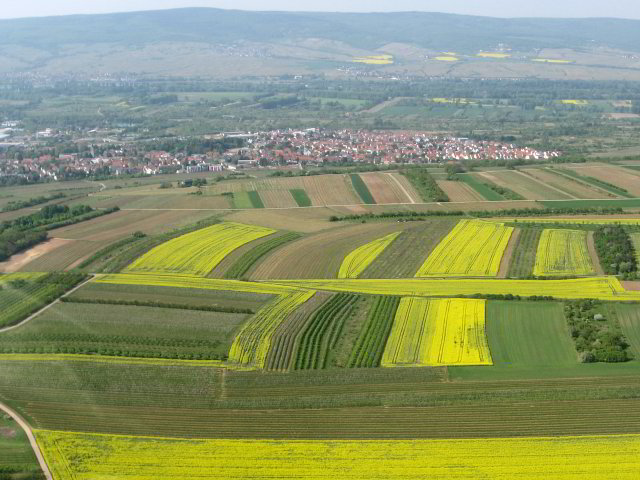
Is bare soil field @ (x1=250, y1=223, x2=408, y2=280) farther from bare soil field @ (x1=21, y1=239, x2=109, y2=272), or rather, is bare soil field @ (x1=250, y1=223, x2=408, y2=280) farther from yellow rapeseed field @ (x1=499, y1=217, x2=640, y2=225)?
bare soil field @ (x1=21, y1=239, x2=109, y2=272)

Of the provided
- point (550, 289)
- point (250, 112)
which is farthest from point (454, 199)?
point (250, 112)

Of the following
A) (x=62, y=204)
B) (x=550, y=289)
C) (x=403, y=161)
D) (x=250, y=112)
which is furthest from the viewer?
(x=250, y=112)

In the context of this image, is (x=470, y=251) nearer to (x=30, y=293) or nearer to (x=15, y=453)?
(x=30, y=293)

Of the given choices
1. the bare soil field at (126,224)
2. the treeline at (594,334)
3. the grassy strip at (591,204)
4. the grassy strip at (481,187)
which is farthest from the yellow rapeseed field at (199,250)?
the grassy strip at (591,204)

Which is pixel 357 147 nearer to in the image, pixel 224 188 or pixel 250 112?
pixel 224 188

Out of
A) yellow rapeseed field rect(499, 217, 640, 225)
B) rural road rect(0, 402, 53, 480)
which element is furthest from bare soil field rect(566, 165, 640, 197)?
rural road rect(0, 402, 53, 480)

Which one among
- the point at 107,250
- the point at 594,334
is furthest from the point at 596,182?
the point at 107,250
